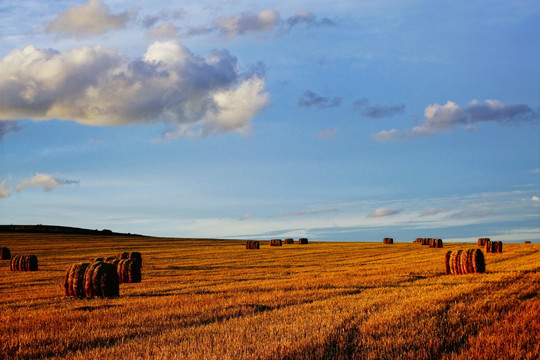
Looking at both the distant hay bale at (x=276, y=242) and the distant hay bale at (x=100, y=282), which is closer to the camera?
the distant hay bale at (x=100, y=282)

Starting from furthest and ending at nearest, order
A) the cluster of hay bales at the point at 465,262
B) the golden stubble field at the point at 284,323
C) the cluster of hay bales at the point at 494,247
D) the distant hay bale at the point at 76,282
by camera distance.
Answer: the cluster of hay bales at the point at 494,247, the cluster of hay bales at the point at 465,262, the distant hay bale at the point at 76,282, the golden stubble field at the point at 284,323

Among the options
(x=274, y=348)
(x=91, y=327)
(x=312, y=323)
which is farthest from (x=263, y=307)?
(x=274, y=348)

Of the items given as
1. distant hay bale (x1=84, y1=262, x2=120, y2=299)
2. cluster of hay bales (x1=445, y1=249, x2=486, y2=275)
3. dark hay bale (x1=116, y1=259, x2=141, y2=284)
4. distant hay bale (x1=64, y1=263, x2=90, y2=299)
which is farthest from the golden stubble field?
cluster of hay bales (x1=445, y1=249, x2=486, y2=275)

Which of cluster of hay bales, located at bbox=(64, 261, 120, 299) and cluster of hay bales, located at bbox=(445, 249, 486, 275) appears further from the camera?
cluster of hay bales, located at bbox=(445, 249, 486, 275)

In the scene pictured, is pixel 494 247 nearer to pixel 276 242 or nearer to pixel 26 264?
pixel 276 242

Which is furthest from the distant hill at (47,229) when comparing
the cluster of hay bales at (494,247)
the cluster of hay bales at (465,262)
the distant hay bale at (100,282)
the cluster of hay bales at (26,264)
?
the cluster of hay bales at (465,262)

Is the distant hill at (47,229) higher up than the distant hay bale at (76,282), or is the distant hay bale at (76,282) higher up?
the distant hill at (47,229)

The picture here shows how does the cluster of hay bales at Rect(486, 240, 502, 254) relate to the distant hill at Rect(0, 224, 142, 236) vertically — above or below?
below

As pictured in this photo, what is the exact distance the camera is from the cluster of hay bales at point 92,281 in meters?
16.5

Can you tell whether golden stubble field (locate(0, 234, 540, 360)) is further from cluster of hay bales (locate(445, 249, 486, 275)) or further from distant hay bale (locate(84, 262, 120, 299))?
cluster of hay bales (locate(445, 249, 486, 275))

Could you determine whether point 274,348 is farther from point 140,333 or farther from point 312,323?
point 140,333

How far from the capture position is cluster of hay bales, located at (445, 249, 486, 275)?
22250 mm

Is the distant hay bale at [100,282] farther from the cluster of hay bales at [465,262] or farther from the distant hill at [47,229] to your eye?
the distant hill at [47,229]

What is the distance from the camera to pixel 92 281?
16.6 metres
